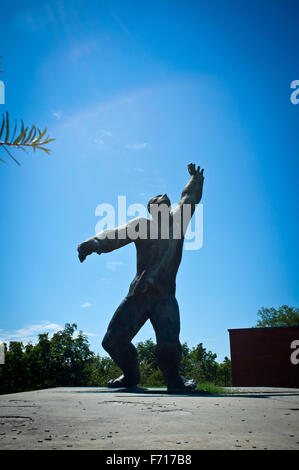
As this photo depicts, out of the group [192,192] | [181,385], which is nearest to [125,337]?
[181,385]

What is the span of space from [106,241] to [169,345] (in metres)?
1.86

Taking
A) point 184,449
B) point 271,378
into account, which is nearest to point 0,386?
point 271,378

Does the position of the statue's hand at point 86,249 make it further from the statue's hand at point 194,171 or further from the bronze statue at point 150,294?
the statue's hand at point 194,171

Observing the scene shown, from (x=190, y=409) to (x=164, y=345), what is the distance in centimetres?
286

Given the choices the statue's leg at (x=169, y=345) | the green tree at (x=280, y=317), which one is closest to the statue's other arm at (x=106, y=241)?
the statue's leg at (x=169, y=345)

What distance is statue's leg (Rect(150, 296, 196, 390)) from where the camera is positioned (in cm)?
564

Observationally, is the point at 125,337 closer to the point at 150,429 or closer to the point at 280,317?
the point at 150,429

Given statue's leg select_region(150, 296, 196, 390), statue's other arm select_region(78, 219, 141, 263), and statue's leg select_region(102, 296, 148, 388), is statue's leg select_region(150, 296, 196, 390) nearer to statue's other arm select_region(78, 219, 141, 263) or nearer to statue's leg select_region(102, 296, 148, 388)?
statue's leg select_region(102, 296, 148, 388)

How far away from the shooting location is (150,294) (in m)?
6.01

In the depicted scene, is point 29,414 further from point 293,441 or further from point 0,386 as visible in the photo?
point 0,386

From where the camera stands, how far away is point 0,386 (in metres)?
20.3

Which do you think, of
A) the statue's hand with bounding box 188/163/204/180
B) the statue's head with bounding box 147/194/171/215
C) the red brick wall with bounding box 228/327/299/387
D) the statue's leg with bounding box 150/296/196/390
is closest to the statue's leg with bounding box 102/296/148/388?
the statue's leg with bounding box 150/296/196/390

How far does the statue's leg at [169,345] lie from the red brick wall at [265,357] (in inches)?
371

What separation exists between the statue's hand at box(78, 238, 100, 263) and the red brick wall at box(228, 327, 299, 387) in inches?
422
